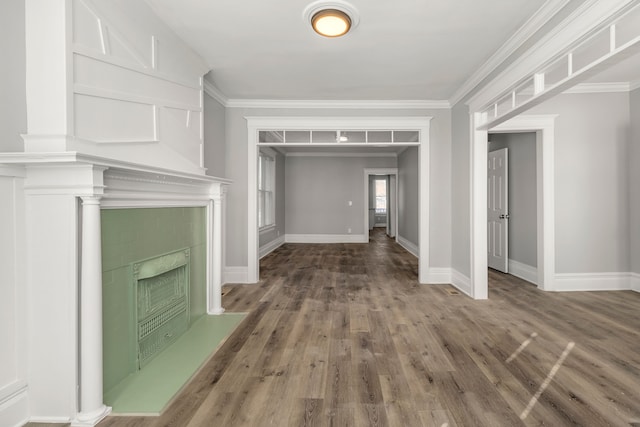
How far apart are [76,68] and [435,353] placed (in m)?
2.88

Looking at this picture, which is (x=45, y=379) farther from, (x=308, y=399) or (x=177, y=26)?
(x=177, y=26)

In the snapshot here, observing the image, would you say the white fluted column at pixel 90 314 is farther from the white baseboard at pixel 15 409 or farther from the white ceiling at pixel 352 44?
the white ceiling at pixel 352 44

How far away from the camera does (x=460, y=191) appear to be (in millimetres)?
4270

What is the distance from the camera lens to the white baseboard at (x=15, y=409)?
1.54m

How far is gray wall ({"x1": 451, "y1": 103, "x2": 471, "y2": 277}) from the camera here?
159 inches

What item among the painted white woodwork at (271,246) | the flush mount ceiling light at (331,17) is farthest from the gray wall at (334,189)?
the flush mount ceiling light at (331,17)

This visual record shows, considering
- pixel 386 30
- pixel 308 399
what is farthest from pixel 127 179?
pixel 386 30

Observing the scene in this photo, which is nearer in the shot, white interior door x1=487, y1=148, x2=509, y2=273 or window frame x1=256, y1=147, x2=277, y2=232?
white interior door x1=487, y1=148, x2=509, y2=273

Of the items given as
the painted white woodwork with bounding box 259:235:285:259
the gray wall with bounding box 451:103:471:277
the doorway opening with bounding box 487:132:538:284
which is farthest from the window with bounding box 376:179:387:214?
the gray wall with bounding box 451:103:471:277

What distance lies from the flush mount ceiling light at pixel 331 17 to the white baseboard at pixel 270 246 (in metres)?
4.69

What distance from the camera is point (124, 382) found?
2.01 m

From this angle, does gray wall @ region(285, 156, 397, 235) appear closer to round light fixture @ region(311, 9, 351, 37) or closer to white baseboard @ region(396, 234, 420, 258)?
white baseboard @ region(396, 234, 420, 258)

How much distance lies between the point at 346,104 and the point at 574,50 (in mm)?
2739

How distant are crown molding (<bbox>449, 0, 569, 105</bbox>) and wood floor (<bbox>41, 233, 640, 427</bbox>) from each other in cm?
248
